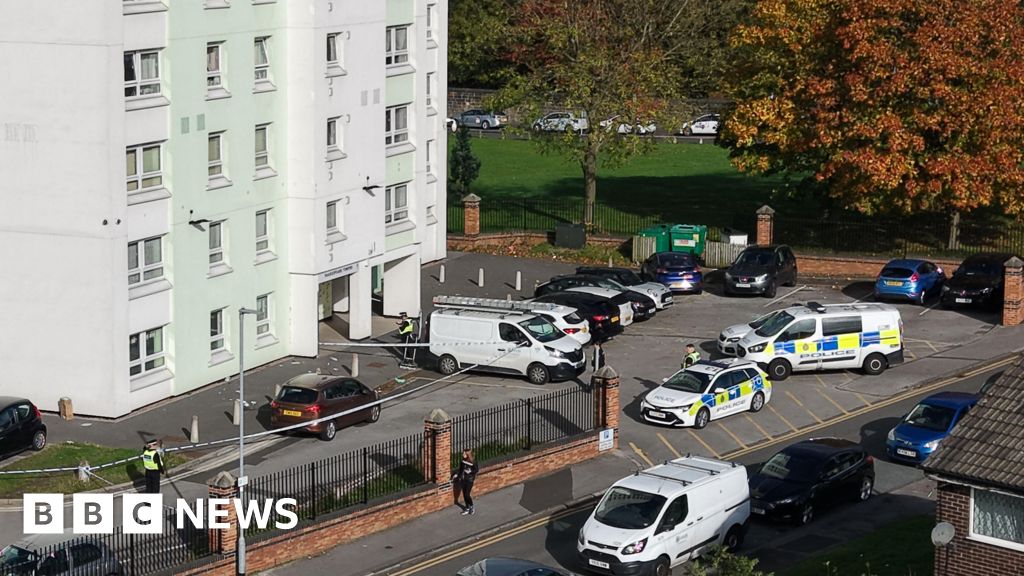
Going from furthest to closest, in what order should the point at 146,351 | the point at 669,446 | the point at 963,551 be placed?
the point at 146,351 < the point at 669,446 < the point at 963,551

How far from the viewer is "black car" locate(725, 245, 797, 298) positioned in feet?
192

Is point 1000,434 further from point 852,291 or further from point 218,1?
point 852,291

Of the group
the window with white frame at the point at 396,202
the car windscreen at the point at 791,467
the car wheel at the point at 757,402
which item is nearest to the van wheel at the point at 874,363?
the car wheel at the point at 757,402

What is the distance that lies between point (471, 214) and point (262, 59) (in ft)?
62.8

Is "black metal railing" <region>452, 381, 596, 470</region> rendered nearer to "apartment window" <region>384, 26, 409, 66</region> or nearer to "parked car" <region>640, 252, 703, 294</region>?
"parked car" <region>640, 252, 703, 294</region>

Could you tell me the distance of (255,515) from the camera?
3475 centimetres

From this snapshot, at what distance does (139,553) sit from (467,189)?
159ft

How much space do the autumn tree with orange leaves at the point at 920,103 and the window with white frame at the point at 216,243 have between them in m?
22.7

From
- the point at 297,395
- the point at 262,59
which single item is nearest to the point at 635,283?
the point at 262,59

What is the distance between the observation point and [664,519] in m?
33.7

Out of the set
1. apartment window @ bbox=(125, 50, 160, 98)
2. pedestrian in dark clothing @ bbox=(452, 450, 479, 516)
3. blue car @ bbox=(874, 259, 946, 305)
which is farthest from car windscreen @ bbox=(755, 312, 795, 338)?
apartment window @ bbox=(125, 50, 160, 98)

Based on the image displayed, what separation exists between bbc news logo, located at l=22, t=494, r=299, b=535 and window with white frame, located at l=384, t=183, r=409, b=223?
2088 cm

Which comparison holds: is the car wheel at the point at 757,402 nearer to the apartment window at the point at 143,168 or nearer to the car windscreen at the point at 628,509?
the car windscreen at the point at 628,509

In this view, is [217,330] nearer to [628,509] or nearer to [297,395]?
[297,395]
